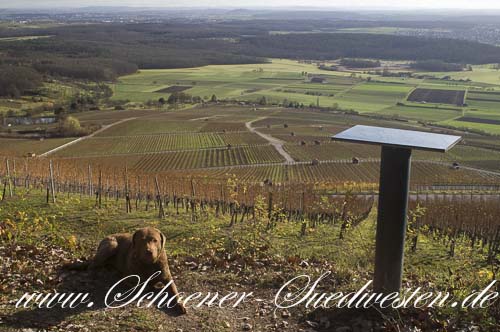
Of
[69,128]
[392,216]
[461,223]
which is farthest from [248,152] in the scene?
[392,216]

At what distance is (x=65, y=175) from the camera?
3328 centimetres

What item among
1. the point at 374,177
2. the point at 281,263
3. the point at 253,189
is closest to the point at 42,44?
the point at 374,177

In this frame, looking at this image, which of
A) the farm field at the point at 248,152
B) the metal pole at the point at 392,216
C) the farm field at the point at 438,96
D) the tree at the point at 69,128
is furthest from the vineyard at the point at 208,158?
the farm field at the point at 438,96

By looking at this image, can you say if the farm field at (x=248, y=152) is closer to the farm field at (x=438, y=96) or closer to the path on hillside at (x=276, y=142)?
the path on hillside at (x=276, y=142)

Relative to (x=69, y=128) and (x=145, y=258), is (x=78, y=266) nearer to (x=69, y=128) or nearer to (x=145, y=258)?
(x=145, y=258)

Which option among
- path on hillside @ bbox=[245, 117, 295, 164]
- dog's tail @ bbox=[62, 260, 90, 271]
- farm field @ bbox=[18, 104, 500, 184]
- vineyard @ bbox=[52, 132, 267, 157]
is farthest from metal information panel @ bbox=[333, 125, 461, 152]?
vineyard @ bbox=[52, 132, 267, 157]

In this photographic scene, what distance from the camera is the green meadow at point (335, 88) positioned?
341 ft

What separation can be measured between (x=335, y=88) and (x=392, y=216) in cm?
13337

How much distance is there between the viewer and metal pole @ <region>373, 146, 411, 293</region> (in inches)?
344

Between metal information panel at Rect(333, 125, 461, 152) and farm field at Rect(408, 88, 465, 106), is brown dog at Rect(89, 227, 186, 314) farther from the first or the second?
farm field at Rect(408, 88, 465, 106)

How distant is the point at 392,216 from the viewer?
8867 millimetres

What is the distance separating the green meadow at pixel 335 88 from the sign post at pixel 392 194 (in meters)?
84.5

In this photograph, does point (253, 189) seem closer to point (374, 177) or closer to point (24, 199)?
point (24, 199)

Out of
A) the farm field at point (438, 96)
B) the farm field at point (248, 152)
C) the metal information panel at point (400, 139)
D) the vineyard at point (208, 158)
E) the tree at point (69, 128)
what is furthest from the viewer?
the farm field at point (438, 96)
